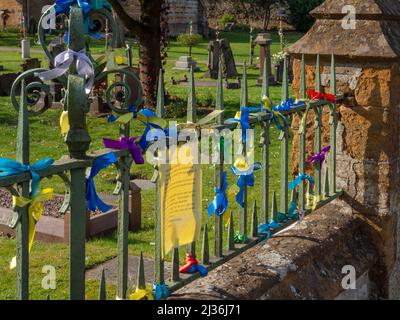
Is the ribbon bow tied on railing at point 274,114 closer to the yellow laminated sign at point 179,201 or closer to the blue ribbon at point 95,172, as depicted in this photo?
the yellow laminated sign at point 179,201

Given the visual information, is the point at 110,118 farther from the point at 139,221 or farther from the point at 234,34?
the point at 234,34

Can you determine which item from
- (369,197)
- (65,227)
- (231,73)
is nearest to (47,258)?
(65,227)

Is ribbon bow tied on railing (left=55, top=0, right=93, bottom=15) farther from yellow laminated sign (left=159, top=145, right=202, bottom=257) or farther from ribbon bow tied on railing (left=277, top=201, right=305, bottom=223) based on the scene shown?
ribbon bow tied on railing (left=277, top=201, right=305, bottom=223)

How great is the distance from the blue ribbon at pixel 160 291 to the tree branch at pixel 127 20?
9865 millimetres

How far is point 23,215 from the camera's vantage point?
6.96ft

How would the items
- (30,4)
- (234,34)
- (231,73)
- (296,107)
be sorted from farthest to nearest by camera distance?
(234,34)
(30,4)
(231,73)
(296,107)

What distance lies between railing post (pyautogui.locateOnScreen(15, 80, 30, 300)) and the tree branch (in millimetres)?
10218

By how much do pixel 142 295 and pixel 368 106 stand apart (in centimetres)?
214

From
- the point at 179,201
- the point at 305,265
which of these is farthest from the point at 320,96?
the point at 179,201

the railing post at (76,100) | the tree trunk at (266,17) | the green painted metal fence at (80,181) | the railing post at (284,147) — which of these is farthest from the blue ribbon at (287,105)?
the tree trunk at (266,17)

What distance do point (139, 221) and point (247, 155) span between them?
9.90 feet

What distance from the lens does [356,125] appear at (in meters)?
4.19

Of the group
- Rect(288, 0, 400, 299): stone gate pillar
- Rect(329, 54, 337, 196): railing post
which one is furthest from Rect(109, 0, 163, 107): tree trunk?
Rect(329, 54, 337, 196): railing post

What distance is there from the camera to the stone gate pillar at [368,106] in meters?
4.12
